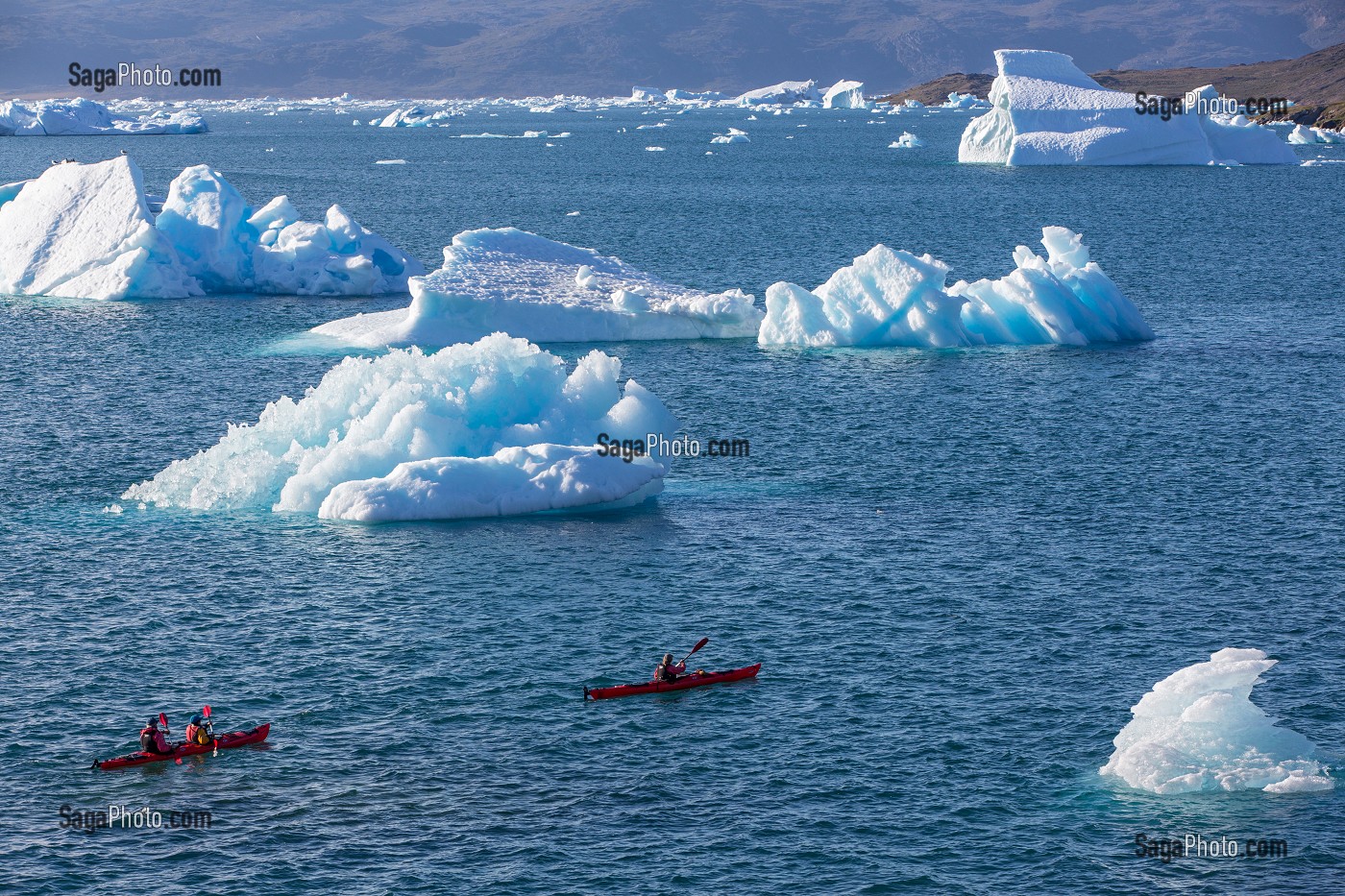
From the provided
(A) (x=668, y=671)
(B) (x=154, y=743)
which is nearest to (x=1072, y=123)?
(A) (x=668, y=671)

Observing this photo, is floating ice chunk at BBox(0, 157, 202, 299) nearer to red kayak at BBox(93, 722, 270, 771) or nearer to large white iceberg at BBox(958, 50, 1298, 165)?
red kayak at BBox(93, 722, 270, 771)

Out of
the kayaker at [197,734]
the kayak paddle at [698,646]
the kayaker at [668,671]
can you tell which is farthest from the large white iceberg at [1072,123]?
the kayaker at [197,734]

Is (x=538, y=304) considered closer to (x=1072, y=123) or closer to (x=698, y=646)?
(x=698, y=646)

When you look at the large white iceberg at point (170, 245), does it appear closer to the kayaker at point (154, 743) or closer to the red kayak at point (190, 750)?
the red kayak at point (190, 750)

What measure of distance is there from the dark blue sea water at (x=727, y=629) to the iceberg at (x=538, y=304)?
1.52m

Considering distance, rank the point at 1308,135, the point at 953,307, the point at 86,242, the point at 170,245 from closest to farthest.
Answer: the point at 953,307 → the point at 86,242 → the point at 170,245 → the point at 1308,135

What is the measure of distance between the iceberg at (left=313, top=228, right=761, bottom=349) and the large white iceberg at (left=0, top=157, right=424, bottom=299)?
1247 cm

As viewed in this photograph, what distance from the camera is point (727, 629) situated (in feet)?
122

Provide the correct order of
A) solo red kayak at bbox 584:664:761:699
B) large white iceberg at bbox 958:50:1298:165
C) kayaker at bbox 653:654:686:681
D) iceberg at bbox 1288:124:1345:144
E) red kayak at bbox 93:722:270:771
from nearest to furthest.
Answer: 1. red kayak at bbox 93:722:270:771
2. solo red kayak at bbox 584:664:761:699
3. kayaker at bbox 653:654:686:681
4. large white iceberg at bbox 958:50:1298:165
5. iceberg at bbox 1288:124:1345:144

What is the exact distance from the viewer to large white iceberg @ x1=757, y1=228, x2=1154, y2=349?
66.4 meters

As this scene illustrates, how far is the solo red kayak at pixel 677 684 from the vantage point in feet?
110

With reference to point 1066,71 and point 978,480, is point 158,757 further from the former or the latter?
point 1066,71

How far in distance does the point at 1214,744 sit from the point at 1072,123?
349ft

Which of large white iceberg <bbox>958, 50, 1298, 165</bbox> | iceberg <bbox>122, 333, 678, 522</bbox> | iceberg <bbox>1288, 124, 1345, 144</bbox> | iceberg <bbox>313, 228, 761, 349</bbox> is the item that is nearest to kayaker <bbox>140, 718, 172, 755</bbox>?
iceberg <bbox>122, 333, 678, 522</bbox>
